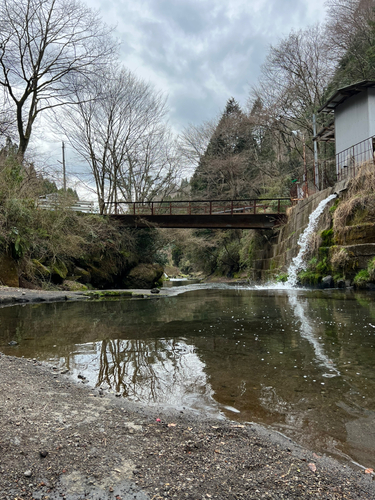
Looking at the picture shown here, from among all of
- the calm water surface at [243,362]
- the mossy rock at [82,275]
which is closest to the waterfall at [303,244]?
the calm water surface at [243,362]

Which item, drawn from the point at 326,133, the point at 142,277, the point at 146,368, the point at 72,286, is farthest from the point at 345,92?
the point at 146,368

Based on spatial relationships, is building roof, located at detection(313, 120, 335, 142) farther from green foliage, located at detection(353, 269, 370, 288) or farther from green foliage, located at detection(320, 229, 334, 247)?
green foliage, located at detection(353, 269, 370, 288)

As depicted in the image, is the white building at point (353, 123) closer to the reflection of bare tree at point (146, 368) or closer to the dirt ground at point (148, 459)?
the reflection of bare tree at point (146, 368)

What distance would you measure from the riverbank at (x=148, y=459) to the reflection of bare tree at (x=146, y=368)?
508 mm

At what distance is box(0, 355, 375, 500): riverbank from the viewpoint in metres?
1.67

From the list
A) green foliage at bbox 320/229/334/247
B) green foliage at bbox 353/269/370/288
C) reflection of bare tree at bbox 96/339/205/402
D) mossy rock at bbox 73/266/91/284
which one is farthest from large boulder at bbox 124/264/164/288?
reflection of bare tree at bbox 96/339/205/402

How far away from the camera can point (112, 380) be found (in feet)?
11.8

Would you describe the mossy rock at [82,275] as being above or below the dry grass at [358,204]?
below

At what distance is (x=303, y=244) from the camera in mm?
17875

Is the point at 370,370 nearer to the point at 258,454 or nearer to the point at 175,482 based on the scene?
the point at 258,454

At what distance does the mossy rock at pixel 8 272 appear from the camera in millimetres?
13266

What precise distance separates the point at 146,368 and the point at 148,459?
2.05 metres

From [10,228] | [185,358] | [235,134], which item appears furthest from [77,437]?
[235,134]

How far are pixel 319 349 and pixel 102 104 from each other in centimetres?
2560
